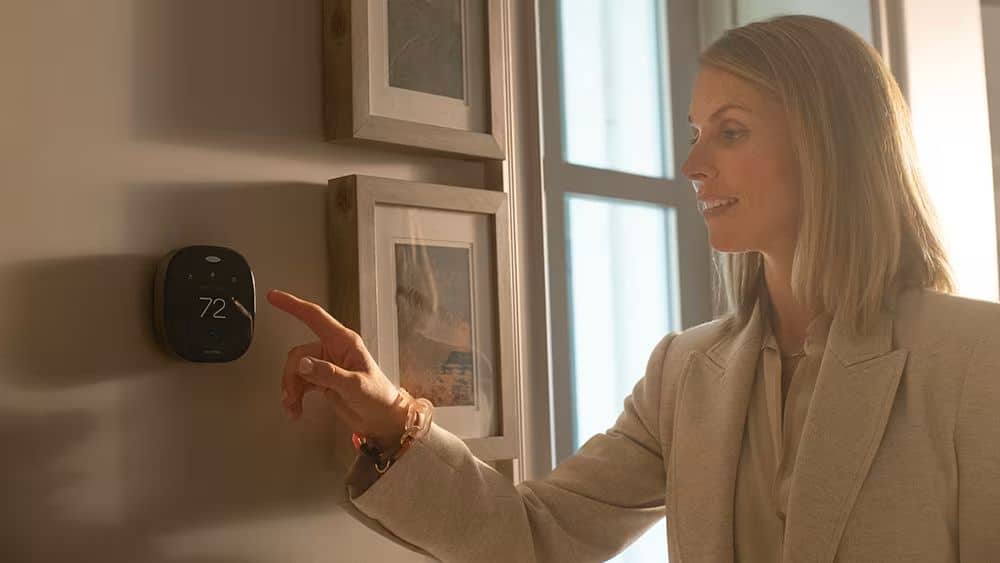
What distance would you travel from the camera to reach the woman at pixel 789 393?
4.33 ft

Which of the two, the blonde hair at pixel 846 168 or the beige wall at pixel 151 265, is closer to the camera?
the beige wall at pixel 151 265

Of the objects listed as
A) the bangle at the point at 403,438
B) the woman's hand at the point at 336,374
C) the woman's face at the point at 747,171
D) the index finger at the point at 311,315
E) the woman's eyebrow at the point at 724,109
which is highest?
the woman's eyebrow at the point at 724,109

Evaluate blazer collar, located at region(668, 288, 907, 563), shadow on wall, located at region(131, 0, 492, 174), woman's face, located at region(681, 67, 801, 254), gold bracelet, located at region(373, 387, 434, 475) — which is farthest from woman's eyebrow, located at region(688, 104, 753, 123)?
gold bracelet, located at region(373, 387, 434, 475)

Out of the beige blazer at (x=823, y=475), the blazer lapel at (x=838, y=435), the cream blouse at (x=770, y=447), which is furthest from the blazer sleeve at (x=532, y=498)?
the blazer lapel at (x=838, y=435)

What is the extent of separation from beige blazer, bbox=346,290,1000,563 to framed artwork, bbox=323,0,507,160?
0.37m

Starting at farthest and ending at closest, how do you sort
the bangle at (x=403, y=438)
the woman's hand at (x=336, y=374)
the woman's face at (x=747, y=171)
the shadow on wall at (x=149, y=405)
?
the woman's face at (x=747, y=171), the bangle at (x=403, y=438), the woman's hand at (x=336, y=374), the shadow on wall at (x=149, y=405)

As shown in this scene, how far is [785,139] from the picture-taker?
1.45 m

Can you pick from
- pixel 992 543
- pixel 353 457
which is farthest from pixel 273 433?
pixel 992 543

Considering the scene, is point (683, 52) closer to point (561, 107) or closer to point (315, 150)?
point (561, 107)

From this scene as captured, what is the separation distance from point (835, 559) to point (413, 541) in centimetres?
49

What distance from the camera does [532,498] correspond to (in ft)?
4.88

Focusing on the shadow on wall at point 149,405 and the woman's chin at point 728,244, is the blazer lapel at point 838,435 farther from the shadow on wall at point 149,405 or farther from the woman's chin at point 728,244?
the shadow on wall at point 149,405

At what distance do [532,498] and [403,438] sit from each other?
23 cm

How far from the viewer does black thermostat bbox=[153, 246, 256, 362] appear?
1.19 meters
